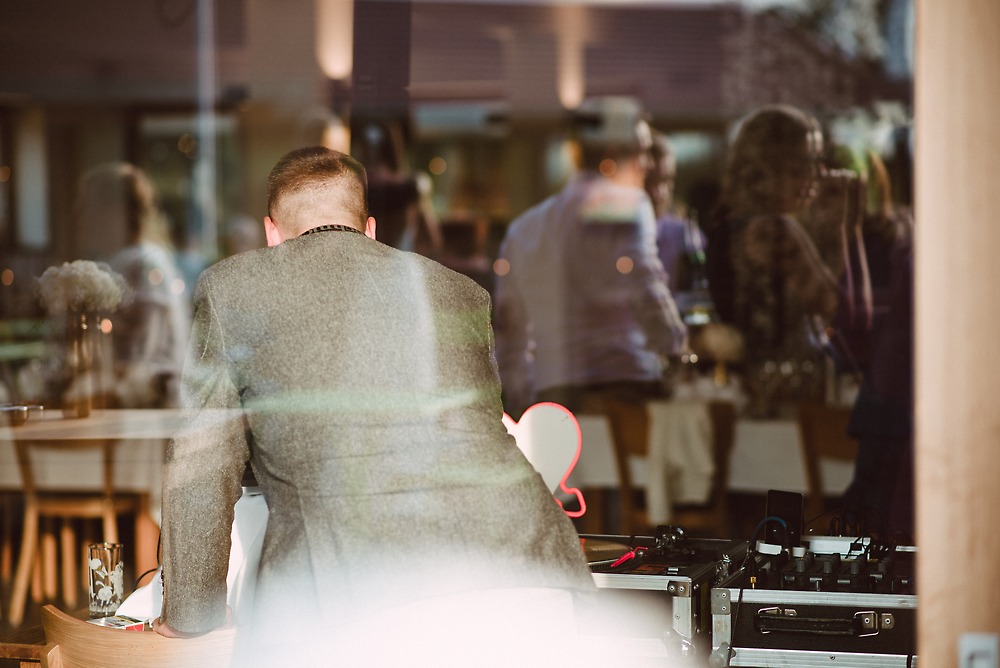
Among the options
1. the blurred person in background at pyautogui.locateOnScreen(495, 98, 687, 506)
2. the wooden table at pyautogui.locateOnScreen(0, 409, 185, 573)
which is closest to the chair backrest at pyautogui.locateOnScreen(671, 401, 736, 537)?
the blurred person in background at pyautogui.locateOnScreen(495, 98, 687, 506)

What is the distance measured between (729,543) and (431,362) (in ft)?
3.79

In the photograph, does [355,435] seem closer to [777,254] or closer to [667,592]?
[667,592]

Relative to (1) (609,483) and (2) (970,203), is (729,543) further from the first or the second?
(1) (609,483)

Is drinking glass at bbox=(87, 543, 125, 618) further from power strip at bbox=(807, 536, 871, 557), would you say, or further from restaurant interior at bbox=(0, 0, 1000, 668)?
power strip at bbox=(807, 536, 871, 557)

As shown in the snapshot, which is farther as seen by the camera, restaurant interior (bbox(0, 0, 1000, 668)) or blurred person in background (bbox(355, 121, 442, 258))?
blurred person in background (bbox(355, 121, 442, 258))

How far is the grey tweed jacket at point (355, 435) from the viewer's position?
Result: 1743 millimetres

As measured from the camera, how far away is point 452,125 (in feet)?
33.6

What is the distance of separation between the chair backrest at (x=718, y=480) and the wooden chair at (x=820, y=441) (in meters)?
0.30

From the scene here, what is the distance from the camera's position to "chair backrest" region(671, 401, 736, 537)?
480 cm

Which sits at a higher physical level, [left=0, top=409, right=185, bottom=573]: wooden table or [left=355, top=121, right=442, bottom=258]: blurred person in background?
[left=355, top=121, right=442, bottom=258]: blurred person in background

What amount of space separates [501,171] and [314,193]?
853 centimetres

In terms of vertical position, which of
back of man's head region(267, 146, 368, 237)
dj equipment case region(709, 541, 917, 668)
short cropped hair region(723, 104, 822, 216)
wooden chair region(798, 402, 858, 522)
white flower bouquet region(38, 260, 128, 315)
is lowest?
wooden chair region(798, 402, 858, 522)

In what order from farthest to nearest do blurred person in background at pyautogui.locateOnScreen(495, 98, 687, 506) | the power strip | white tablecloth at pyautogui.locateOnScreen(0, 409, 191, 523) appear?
blurred person in background at pyautogui.locateOnScreen(495, 98, 687, 506)
white tablecloth at pyautogui.locateOnScreen(0, 409, 191, 523)
the power strip

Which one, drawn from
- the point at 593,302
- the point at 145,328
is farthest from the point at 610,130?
the point at 145,328
